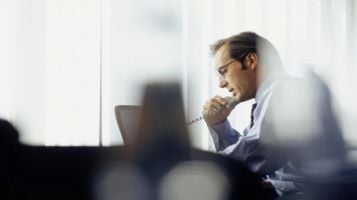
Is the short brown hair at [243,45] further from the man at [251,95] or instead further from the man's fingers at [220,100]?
the man's fingers at [220,100]

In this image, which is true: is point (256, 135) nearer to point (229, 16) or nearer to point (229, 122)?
point (229, 122)

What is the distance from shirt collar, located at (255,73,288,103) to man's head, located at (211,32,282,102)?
42 mm

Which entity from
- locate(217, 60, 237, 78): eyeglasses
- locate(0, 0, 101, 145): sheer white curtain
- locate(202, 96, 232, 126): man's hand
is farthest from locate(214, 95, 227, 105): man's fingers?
locate(0, 0, 101, 145): sheer white curtain

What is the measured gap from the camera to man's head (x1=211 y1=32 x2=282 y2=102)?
1.92 m

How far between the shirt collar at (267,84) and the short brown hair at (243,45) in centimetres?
17

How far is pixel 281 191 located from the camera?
1.53 meters

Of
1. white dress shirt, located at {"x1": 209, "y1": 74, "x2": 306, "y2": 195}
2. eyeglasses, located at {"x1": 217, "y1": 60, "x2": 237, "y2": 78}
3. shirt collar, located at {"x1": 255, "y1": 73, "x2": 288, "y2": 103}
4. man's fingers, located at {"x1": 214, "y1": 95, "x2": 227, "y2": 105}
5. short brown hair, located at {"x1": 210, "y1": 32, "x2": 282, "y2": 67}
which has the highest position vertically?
short brown hair, located at {"x1": 210, "y1": 32, "x2": 282, "y2": 67}

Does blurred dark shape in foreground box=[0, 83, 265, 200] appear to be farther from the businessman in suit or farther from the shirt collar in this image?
the shirt collar

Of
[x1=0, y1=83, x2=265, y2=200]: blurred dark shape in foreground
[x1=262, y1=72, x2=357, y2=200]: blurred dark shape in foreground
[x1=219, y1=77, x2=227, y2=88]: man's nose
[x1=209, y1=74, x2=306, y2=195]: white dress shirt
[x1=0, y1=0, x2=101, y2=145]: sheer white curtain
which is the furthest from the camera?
[x1=219, y1=77, x2=227, y2=88]: man's nose

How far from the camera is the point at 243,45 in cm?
202

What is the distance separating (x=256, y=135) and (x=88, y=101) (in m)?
0.90

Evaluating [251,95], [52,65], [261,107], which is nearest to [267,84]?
[261,107]

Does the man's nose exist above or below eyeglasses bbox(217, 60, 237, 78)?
below

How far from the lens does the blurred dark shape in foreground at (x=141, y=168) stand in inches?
25.3
